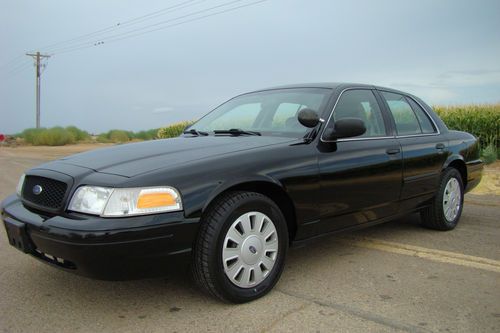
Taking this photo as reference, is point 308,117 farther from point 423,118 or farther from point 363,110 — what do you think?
point 423,118


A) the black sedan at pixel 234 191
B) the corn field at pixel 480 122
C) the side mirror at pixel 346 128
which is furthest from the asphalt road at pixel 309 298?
the corn field at pixel 480 122

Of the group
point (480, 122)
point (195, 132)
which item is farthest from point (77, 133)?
point (195, 132)

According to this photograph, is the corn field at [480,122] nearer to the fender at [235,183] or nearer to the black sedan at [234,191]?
the black sedan at [234,191]

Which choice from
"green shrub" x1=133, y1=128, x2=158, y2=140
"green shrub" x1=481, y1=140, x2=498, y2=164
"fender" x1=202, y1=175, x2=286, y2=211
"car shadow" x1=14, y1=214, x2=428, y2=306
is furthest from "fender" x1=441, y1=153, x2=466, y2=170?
"green shrub" x1=133, y1=128, x2=158, y2=140

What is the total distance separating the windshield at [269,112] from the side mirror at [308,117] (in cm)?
7

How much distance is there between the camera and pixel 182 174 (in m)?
2.95

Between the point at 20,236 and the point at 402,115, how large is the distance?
3662 millimetres

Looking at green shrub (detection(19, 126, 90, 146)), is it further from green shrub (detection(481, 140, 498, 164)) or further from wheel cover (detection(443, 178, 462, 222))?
wheel cover (detection(443, 178, 462, 222))

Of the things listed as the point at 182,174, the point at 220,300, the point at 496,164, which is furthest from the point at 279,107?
the point at 496,164

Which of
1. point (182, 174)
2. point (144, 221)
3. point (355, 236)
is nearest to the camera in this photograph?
point (144, 221)

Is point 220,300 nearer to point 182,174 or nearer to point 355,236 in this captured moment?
point 182,174

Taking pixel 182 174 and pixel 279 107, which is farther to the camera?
pixel 279 107

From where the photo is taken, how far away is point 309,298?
10.8 ft

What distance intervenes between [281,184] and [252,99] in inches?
60.6
